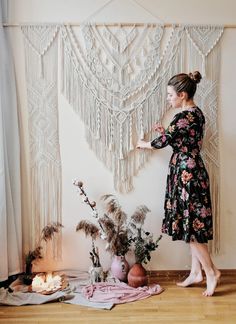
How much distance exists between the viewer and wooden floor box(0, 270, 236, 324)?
2502 millimetres

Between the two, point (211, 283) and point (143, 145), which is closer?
point (211, 283)

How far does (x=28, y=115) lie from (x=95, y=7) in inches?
35.0

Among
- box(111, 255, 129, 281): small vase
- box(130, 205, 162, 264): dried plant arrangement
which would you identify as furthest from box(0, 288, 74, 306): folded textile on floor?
box(130, 205, 162, 264): dried plant arrangement

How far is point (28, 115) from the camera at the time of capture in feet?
10.2

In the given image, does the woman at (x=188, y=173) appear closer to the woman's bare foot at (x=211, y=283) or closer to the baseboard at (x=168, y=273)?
the woman's bare foot at (x=211, y=283)

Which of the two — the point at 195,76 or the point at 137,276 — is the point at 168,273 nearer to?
the point at 137,276

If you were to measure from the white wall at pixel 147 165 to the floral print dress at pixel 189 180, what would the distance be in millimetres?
301

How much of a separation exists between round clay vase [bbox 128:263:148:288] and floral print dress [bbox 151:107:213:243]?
1.10 feet

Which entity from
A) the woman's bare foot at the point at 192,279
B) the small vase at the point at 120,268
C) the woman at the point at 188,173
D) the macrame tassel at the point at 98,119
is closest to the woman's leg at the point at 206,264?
the woman at the point at 188,173

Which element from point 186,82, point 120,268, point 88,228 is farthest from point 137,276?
point 186,82

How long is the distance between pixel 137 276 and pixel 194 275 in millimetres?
→ 414

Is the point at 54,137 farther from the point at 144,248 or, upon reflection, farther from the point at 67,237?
the point at 144,248

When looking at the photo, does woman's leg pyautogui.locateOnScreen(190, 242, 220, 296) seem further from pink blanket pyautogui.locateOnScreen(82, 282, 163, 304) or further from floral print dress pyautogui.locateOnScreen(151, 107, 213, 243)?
pink blanket pyautogui.locateOnScreen(82, 282, 163, 304)

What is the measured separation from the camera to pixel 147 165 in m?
3.15
